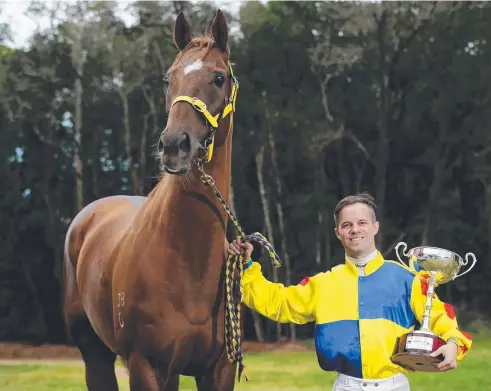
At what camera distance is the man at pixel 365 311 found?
2863 mm

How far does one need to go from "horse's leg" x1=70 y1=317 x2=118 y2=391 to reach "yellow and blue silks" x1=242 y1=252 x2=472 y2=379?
2.31 m

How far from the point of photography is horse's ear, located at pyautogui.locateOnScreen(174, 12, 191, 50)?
3.38 meters

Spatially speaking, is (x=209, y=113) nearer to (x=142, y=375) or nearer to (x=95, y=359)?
(x=142, y=375)

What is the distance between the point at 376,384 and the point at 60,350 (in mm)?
14224

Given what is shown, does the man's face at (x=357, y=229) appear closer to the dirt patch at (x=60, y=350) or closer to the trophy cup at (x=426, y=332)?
the trophy cup at (x=426, y=332)

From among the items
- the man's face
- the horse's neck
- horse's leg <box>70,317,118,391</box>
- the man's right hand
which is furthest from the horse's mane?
horse's leg <box>70,317,118,391</box>

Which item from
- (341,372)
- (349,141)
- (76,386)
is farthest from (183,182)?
(349,141)

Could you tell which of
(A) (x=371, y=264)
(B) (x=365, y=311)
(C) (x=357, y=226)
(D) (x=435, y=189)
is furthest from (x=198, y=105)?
(D) (x=435, y=189)

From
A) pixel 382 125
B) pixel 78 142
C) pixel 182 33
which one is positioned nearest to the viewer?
pixel 182 33

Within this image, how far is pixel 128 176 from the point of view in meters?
17.7

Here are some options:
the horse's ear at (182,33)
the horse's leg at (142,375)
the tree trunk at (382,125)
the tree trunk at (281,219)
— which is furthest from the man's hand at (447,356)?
the tree trunk at (382,125)

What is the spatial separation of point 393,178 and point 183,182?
15.1 metres

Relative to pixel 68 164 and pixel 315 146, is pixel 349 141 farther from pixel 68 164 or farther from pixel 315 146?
pixel 68 164

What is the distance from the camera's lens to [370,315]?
291 centimetres
